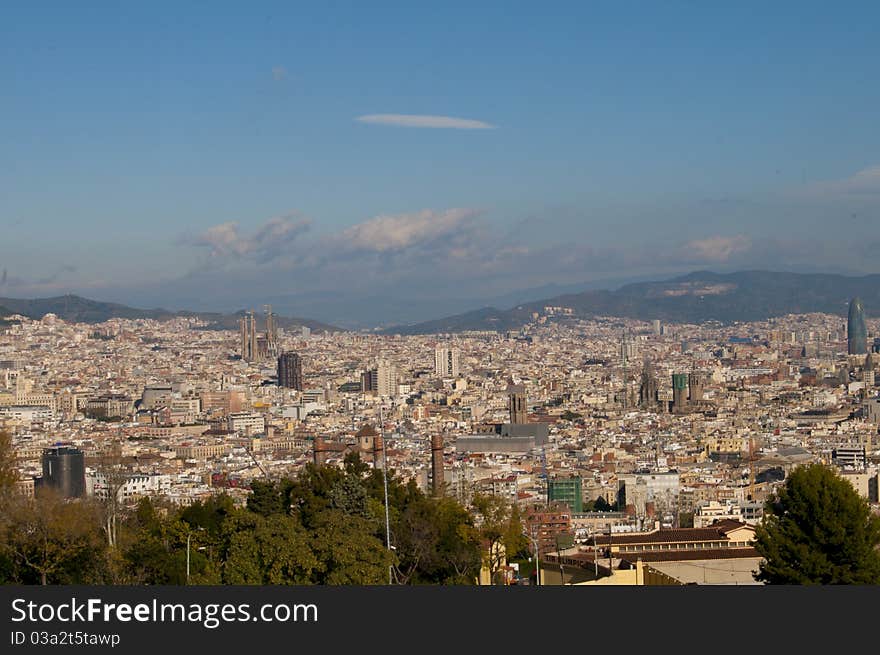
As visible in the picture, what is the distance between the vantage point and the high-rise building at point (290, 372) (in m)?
74.6

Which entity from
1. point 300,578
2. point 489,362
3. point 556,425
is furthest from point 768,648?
point 489,362

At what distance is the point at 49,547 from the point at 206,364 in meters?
69.5

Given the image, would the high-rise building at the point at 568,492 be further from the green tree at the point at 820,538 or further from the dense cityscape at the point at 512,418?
the green tree at the point at 820,538

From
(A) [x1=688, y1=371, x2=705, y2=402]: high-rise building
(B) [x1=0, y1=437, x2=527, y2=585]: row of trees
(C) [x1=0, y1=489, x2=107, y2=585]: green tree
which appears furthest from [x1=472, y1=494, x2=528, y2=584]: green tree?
(A) [x1=688, y1=371, x2=705, y2=402]: high-rise building

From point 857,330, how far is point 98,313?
46.4 meters

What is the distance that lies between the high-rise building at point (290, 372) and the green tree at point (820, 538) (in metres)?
63.9

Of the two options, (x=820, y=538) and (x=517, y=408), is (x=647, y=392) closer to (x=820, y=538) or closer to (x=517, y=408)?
(x=517, y=408)

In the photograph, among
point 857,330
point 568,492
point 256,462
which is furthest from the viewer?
point 857,330

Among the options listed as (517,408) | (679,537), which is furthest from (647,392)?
(679,537)

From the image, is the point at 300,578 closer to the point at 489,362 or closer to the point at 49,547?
the point at 49,547

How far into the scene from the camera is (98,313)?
7644 cm

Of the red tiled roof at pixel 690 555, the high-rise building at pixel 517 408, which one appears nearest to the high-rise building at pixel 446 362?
the high-rise building at pixel 517 408

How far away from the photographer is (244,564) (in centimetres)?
1064

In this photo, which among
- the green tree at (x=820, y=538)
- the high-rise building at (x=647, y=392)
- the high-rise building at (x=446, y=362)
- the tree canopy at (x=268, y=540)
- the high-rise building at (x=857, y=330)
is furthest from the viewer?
the high-rise building at (x=857, y=330)
